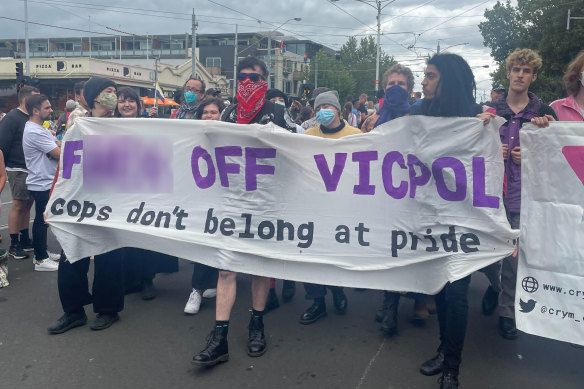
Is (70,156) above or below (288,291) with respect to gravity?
above

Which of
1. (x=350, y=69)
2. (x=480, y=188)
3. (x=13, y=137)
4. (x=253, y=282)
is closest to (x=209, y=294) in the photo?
(x=253, y=282)

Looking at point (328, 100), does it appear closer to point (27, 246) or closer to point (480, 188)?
point (480, 188)

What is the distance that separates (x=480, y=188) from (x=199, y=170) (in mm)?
1969

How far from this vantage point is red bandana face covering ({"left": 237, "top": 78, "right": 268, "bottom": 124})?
382cm

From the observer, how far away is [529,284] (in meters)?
3.35

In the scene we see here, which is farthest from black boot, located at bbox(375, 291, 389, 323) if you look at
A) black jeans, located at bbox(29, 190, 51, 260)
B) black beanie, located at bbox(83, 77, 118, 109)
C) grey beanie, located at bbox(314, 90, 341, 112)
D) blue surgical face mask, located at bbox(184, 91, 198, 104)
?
black jeans, located at bbox(29, 190, 51, 260)

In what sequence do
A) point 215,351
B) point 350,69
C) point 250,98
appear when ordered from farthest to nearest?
point 350,69, point 250,98, point 215,351

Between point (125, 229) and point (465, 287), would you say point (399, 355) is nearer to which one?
point (465, 287)

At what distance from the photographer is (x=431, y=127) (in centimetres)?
341

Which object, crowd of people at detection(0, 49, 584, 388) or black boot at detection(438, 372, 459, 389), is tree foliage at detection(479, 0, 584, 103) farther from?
black boot at detection(438, 372, 459, 389)

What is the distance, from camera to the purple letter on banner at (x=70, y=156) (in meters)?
4.06

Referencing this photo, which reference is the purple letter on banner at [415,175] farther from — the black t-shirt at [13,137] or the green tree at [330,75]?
the green tree at [330,75]

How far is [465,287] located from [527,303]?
0.49 meters

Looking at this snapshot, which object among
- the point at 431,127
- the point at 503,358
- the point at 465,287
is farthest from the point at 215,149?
the point at 503,358
